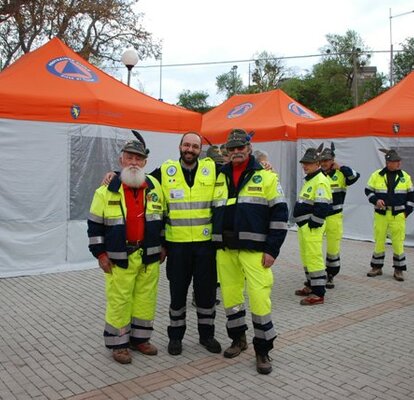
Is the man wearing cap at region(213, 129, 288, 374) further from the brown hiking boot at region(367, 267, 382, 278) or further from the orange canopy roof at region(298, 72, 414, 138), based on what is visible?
the orange canopy roof at region(298, 72, 414, 138)

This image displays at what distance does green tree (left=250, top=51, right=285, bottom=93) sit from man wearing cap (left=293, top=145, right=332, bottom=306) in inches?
1900

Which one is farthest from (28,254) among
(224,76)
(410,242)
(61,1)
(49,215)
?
(224,76)

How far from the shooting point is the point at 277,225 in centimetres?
427

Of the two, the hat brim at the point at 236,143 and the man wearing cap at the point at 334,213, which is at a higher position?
the hat brim at the point at 236,143

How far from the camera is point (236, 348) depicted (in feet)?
15.1

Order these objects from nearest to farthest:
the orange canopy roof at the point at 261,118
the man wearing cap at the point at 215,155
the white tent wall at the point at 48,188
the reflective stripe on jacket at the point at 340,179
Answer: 1. the man wearing cap at the point at 215,155
2. the reflective stripe on jacket at the point at 340,179
3. the white tent wall at the point at 48,188
4. the orange canopy roof at the point at 261,118

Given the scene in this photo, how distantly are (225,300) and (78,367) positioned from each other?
143cm

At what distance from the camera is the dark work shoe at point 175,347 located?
15.2 ft

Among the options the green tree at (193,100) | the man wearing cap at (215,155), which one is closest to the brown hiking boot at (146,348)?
the man wearing cap at (215,155)

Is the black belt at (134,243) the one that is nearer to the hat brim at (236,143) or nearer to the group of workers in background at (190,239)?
the group of workers in background at (190,239)

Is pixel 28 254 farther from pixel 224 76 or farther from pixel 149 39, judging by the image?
pixel 224 76

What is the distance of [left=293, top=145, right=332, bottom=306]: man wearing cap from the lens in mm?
6312

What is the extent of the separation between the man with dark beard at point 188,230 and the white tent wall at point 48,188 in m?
3.91

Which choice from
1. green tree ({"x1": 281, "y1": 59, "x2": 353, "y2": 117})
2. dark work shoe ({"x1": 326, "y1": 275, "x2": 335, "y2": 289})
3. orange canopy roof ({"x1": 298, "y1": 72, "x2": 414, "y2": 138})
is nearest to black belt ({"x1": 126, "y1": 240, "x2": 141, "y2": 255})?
dark work shoe ({"x1": 326, "y1": 275, "x2": 335, "y2": 289})
